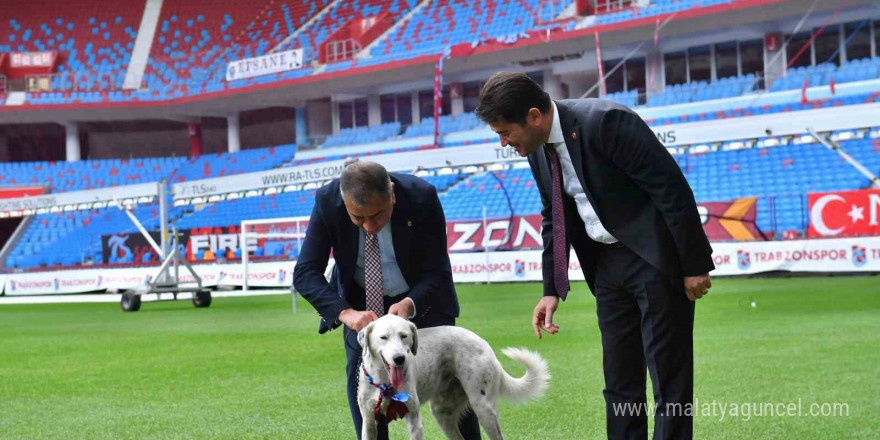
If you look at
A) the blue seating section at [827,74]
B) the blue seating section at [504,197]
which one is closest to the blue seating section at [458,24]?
the blue seating section at [504,197]

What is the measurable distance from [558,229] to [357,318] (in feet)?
3.34

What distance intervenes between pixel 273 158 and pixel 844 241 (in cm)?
2926

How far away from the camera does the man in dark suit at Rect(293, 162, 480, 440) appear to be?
4.80 meters

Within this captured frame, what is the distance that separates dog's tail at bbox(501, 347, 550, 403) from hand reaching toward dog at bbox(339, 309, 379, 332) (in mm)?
768

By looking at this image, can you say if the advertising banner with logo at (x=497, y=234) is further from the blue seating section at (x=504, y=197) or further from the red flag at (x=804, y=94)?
the red flag at (x=804, y=94)

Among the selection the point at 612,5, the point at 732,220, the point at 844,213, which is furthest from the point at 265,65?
the point at 844,213

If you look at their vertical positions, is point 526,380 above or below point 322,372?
above

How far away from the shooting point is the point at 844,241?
21312 millimetres

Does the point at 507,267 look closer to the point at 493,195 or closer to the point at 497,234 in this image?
the point at 497,234

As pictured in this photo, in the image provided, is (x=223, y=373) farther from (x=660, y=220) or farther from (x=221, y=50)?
(x=221, y=50)

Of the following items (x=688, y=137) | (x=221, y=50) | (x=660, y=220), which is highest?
(x=221, y=50)

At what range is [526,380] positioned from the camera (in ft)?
16.9

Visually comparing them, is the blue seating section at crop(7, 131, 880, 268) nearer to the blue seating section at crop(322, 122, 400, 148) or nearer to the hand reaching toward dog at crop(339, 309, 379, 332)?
the blue seating section at crop(322, 122, 400, 148)

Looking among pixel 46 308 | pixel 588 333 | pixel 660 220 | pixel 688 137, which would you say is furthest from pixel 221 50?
pixel 660 220
